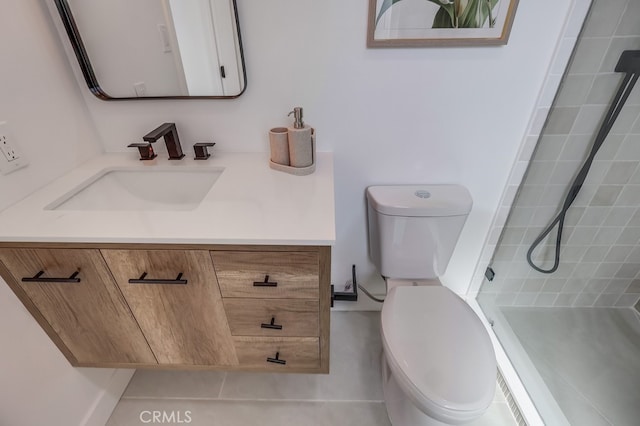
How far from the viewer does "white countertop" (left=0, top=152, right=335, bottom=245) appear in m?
0.73

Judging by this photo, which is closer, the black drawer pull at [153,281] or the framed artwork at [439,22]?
the black drawer pull at [153,281]

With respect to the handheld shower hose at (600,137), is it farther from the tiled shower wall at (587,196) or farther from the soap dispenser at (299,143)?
the soap dispenser at (299,143)

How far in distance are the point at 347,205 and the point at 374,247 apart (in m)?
0.23

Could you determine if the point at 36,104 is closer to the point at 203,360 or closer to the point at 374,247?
the point at 203,360

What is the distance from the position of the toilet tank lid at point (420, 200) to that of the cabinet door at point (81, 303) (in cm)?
95

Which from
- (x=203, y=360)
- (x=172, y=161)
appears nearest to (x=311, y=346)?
(x=203, y=360)

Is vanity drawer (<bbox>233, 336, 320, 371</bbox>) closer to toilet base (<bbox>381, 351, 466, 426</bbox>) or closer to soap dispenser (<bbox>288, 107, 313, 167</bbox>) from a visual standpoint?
toilet base (<bbox>381, 351, 466, 426</bbox>)

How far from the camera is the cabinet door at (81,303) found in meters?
0.78

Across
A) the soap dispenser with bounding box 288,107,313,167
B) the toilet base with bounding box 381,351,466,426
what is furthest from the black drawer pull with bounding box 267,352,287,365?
the soap dispenser with bounding box 288,107,313,167

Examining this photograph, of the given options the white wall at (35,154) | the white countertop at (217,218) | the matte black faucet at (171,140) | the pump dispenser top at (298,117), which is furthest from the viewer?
the matte black faucet at (171,140)

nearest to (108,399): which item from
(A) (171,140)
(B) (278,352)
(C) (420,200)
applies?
(B) (278,352)

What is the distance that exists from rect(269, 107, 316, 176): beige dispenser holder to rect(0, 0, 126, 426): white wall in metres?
0.76

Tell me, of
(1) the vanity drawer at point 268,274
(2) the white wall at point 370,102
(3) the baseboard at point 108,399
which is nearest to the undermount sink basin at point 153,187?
(2) the white wall at point 370,102

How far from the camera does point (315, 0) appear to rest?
94 centimetres
